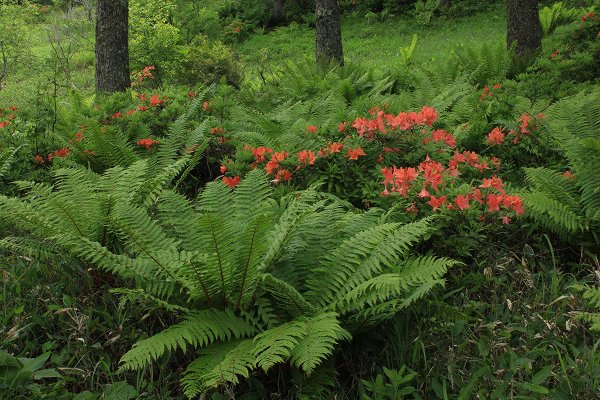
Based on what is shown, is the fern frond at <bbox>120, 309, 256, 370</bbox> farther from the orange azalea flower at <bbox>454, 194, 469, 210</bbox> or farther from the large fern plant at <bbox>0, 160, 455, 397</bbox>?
the orange azalea flower at <bbox>454, 194, 469, 210</bbox>

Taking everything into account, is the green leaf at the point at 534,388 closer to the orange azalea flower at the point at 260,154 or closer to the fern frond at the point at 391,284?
the fern frond at the point at 391,284

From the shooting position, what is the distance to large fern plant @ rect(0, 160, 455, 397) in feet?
7.21

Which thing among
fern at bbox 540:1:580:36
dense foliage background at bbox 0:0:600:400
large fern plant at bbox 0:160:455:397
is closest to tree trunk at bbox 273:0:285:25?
fern at bbox 540:1:580:36

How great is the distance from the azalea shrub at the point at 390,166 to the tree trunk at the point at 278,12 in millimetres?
16212

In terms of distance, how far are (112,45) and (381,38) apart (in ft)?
33.4

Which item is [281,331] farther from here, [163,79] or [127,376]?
[163,79]

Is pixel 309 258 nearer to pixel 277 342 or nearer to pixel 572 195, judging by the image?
pixel 277 342

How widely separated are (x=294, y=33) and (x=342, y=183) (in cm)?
1490

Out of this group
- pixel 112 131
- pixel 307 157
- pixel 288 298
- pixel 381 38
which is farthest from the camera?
pixel 381 38

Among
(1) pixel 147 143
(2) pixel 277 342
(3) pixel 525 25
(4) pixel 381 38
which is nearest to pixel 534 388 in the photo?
(2) pixel 277 342

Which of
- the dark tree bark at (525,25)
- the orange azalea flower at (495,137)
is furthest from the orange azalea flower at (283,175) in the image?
the dark tree bark at (525,25)

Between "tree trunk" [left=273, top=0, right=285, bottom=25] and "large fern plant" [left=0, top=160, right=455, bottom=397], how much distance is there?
17.2 meters

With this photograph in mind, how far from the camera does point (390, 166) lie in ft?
12.3

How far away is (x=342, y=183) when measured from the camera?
12.2 ft
